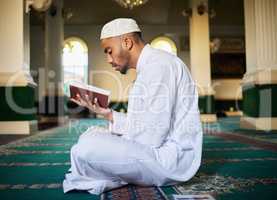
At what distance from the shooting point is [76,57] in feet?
54.8

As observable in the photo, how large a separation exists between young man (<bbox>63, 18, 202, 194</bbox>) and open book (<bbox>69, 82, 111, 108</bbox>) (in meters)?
0.20

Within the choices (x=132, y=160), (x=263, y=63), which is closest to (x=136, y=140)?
(x=132, y=160)

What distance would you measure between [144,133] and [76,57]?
599 inches

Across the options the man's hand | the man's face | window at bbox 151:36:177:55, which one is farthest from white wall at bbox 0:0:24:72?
window at bbox 151:36:177:55

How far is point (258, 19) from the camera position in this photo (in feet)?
21.2

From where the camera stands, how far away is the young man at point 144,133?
189 centimetres

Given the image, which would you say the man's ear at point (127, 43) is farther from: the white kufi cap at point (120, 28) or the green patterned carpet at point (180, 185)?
the green patterned carpet at point (180, 185)

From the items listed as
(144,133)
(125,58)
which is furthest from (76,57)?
(144,133)

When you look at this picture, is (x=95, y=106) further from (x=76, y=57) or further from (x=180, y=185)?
(x=76, y=57)

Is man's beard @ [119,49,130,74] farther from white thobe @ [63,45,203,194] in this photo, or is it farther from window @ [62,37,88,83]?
window @ [62,37,88,83]

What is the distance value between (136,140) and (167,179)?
28cm

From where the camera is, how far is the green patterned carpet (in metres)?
1.95

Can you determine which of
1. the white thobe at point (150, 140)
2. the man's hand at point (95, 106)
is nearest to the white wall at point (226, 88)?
the man's hand at point (95, 106)

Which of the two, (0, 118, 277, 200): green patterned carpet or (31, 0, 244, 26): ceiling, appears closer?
(0, 118, 277, 200): green patterned carpet
